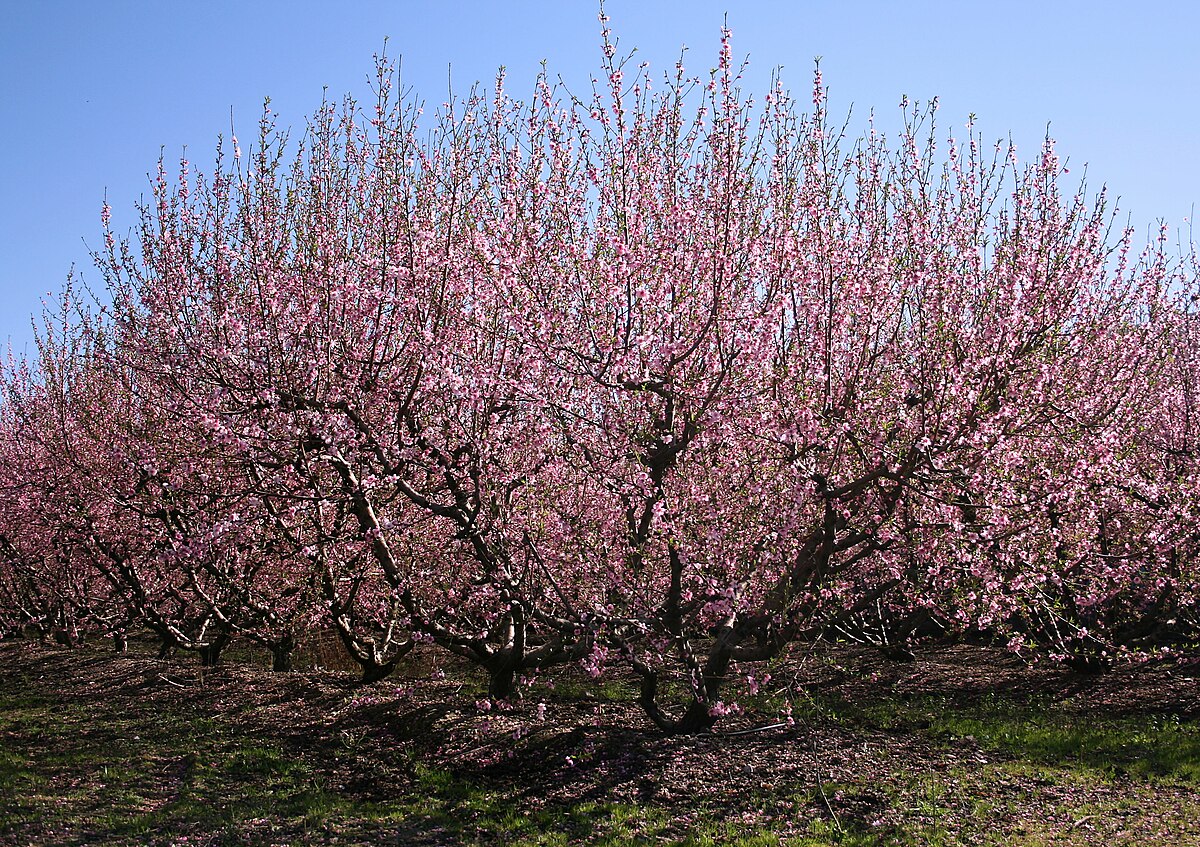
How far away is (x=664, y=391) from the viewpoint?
7.24 meters

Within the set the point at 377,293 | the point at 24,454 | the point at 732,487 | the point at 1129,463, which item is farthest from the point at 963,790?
the point at 24,454

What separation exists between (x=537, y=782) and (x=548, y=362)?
12.3 feet

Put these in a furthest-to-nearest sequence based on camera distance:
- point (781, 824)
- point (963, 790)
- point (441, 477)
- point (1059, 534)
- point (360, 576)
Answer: point (360, 576), point (441, 477), point (1059, 534), point (963, 790), point (781, 824)

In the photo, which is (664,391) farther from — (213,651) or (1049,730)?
(213,651)

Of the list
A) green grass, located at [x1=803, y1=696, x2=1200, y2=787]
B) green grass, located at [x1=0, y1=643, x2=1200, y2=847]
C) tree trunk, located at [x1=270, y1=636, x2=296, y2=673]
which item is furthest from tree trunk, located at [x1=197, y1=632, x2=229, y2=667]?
green grass, located at [x1=803, y1=696, x2=1200, y2=787]

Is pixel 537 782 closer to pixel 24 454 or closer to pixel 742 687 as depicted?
pixel 742 687

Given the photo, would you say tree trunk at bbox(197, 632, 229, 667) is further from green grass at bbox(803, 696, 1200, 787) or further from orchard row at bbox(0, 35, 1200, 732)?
green grass at bbox(803, 696, 1200, 787)

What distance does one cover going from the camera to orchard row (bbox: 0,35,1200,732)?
749 centimetres

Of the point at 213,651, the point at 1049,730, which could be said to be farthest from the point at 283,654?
the point at 1049,730

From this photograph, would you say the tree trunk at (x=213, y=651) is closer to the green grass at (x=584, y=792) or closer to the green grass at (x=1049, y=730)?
the green grass at (x=584, y=792)

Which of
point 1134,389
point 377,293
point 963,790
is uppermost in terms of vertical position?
point 377,293

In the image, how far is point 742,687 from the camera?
11117mm

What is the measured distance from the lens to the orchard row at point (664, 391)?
7.49 meters

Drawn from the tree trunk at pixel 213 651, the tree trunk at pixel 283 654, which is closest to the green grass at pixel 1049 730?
the tree trunk at pixel 283 654
